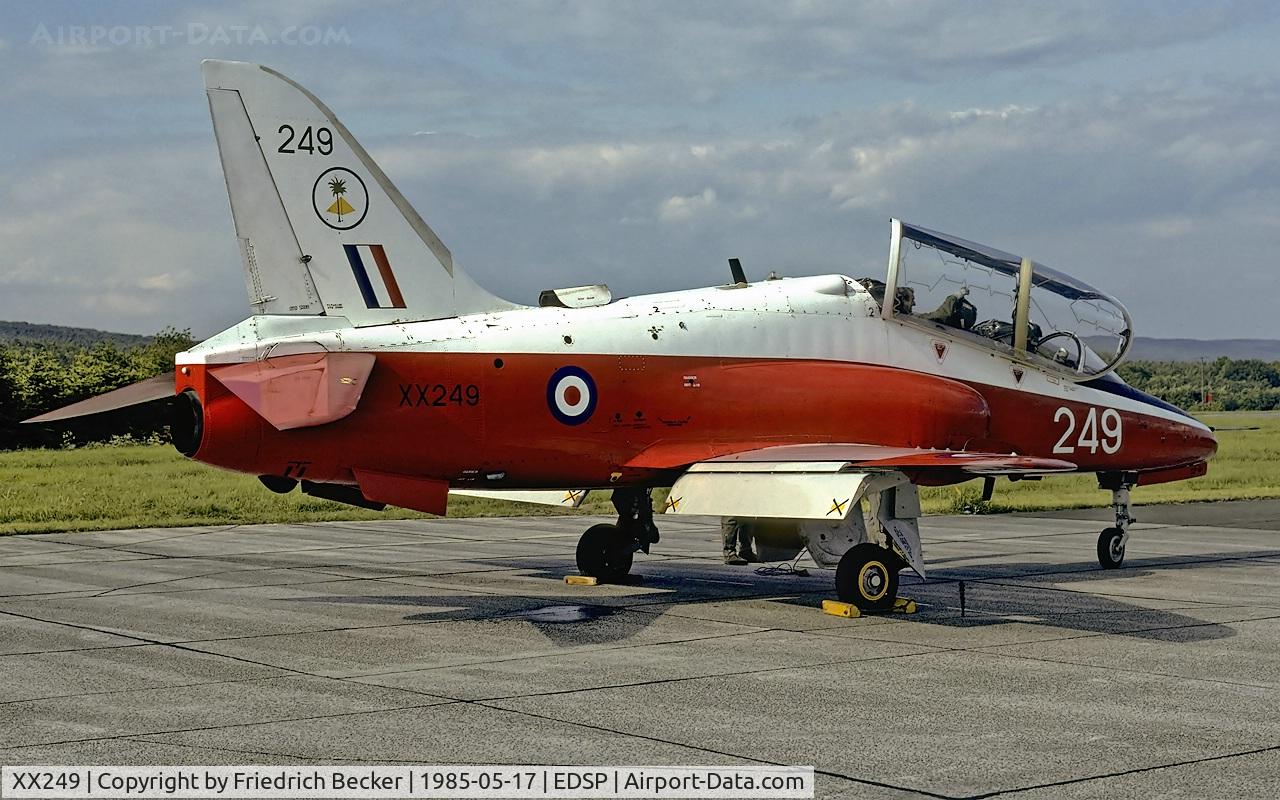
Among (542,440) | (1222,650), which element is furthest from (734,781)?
(542,440)

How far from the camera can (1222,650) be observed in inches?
469

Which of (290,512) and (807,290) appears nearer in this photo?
→ (807,290)

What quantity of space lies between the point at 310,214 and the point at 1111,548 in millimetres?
11525

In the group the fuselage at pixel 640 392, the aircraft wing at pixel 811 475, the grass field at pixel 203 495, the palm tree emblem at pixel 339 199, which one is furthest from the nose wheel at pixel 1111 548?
the palm tree emblem at pixel 339 199

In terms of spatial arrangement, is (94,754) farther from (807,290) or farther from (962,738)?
(807,290)

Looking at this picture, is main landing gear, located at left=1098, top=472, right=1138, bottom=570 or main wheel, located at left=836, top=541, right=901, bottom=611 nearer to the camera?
main wheel, located at left=836, top=541, right=901, bottom=611

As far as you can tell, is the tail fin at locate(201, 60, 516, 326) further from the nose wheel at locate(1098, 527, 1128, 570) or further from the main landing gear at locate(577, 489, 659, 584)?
the nose wheel at locate(1098, 527, 1128, 570)

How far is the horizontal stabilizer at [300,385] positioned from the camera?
12688 millimetres

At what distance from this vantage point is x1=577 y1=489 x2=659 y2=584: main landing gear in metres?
17.1

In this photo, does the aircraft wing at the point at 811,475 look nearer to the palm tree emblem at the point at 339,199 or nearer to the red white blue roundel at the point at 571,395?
the red white blue roundel at the point at 571,395

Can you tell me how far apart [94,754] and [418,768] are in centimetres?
188

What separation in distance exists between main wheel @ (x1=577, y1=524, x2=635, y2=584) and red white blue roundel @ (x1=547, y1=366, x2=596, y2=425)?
3.01 m

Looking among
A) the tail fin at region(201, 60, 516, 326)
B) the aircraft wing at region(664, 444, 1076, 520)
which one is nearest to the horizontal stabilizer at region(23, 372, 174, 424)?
the tail fin at region(201, 60, 516, 326)

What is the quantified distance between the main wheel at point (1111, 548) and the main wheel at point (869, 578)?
19.5 feet
